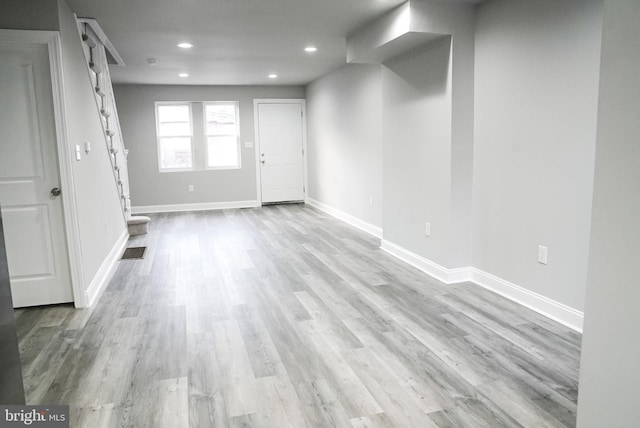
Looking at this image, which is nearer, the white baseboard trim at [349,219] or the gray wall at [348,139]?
the gray wall at [348,139]

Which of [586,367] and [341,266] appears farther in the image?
[341,266]

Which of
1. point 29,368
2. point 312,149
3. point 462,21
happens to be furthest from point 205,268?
point 312,149

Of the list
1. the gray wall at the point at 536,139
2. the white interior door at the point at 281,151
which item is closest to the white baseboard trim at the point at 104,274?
the gray wall at the point at 536,139

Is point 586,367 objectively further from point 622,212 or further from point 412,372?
point 412,372

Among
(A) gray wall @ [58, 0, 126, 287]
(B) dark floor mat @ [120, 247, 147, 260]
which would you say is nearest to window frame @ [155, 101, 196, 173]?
(B) dark floor mat @ [120, 247, 147, 260]

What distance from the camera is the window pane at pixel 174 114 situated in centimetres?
846

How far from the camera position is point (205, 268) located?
15.2 feet

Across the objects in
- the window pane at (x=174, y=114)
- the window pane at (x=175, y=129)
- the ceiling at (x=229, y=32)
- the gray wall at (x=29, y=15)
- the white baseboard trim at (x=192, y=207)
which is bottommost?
the white baseboard trim at (x=192, y=207)

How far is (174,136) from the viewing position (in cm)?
858

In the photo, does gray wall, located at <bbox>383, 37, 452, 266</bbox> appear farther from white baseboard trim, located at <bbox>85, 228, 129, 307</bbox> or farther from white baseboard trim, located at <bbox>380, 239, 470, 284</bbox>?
white baseboard trim, located at <bbox>85, 228, 129, 307</bbox>

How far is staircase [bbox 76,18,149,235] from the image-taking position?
4302 mm

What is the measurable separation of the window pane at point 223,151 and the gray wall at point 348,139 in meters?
1.50

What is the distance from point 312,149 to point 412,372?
21.9 ft

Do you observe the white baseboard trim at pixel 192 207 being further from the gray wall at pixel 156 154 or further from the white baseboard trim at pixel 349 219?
the white baseboard trim at pixel 349 219
